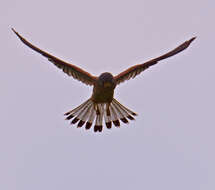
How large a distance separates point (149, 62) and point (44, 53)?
2.79 m

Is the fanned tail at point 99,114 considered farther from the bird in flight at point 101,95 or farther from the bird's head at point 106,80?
the bird's head at point 106,80

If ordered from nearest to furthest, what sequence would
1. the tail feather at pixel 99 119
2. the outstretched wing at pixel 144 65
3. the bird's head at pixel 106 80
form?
the bird's head at pixel 106 80 < the outstretched wing at pixel 144 65 < the tail feather at pixel 99 119

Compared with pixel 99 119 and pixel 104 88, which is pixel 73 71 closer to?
pixel 104 88

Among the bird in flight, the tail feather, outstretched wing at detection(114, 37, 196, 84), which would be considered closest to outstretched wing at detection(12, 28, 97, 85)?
the bird in flight

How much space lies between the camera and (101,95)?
18859 millimetres

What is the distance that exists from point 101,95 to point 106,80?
1.78 feet

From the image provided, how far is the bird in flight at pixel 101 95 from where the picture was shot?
18603 millimetres

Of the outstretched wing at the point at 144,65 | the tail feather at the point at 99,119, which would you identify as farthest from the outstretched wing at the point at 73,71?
the tail feather at the point at 99,119

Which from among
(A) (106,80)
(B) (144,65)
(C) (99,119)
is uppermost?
(B) (144,65)

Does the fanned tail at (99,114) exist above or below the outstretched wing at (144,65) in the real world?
below

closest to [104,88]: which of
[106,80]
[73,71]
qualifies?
[106,80]

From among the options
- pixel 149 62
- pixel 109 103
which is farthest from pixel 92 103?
pixel 149 62

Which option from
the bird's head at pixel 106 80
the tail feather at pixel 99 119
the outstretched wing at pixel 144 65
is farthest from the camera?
the tail feather at pixel 99 119

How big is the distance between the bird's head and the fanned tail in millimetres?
1176
